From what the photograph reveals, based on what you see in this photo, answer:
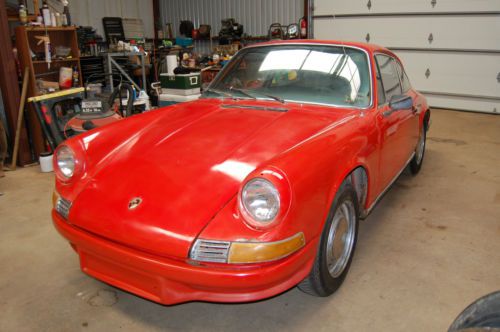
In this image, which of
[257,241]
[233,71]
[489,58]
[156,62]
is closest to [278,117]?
[233,71]

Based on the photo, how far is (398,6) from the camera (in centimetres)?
827

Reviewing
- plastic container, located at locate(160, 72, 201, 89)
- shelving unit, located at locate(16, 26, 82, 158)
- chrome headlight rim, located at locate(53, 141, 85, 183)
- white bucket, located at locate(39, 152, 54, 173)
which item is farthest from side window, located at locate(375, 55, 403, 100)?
shelving unit, located at locate(16, 26, 82, 158)

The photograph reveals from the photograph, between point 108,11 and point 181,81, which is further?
point 108,11

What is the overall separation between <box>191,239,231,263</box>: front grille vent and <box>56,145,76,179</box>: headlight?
0.95m

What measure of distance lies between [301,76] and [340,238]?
1185 mm

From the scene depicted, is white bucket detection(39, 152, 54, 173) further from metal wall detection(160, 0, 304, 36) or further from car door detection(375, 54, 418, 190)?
metal wall detection(160, 0, 304, 36)

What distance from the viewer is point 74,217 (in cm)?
197

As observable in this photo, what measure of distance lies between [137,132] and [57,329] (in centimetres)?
118

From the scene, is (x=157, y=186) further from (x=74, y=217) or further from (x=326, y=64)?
(x=326, y=64)

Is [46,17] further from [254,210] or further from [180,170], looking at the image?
[254,210]

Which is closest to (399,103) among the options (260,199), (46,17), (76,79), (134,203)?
(260,199)

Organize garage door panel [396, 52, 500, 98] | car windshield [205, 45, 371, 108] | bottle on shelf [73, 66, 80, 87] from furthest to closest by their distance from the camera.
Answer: garage door panel [396, 52, 500, 98] < bottle on shelf [73, 66, 80, 87] < car windshield [205, 45, 371, 108]

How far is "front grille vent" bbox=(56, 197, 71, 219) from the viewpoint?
2053 mm

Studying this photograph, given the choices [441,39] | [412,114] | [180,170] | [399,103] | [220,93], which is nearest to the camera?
[180,170]
